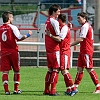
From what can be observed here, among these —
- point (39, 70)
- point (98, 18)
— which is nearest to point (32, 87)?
point (39, 70)

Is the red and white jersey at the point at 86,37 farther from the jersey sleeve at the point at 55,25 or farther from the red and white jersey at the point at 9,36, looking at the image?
the red and white jersey at the point at 9,36

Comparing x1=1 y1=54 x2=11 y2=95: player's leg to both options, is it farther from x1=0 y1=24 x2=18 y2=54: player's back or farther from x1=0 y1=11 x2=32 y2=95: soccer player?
x1=0 y1=24 x2=18 y2=54: player's back

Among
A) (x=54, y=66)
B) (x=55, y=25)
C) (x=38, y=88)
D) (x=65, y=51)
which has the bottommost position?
(x=38, y=88)

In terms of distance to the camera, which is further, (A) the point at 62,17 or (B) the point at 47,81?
(B) the point at 47,81

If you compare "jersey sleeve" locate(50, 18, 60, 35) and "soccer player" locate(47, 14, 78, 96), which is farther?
"soccer player" locate(47, 14, 78, 96)

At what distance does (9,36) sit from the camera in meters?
13.0

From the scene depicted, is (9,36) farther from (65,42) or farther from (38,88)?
(38,88)

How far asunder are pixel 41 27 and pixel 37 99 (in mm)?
10531

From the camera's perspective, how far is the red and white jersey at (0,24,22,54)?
1297 centimetres

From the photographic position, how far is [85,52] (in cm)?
1349

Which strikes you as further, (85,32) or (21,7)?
(21,7)

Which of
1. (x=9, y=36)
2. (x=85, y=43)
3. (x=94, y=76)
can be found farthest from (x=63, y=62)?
(x=9, y=36)

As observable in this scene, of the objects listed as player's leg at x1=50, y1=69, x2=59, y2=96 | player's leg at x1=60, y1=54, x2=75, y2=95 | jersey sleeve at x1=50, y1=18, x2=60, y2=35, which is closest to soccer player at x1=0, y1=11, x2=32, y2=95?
jersey sleeve at x1=50, y1=18, x2=60, y2=35

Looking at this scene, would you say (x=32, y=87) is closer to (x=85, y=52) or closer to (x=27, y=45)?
(x=85, y=52)
